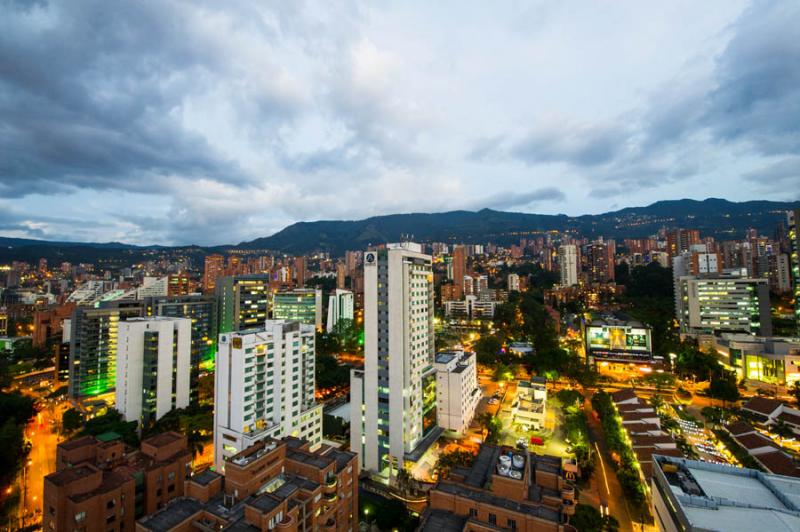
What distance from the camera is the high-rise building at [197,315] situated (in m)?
47.0

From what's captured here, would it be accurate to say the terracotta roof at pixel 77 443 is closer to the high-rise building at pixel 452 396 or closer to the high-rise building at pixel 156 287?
the high-rise building at pixel 452 396

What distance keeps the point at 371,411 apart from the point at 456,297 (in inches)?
2858

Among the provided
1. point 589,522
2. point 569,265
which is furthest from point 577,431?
point 569,265

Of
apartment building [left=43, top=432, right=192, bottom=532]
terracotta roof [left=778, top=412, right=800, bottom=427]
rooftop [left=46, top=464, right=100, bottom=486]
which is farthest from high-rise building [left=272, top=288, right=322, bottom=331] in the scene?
terracotta roof [left=778, top=412, right=800, bottom=427]

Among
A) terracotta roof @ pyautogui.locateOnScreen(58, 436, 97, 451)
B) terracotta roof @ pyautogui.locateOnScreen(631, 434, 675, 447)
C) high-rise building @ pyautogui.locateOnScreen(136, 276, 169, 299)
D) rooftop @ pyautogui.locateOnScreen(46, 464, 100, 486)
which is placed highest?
high-rise building @ pyautogui.locateOnScreen(136, 276, 169, 299)

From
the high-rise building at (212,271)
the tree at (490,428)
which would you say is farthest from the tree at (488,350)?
the high-rise building at (212,271)

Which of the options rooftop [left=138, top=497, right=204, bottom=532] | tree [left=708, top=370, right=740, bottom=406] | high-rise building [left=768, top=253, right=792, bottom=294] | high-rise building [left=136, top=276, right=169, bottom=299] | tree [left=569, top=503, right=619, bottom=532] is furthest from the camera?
high-rise building [left=136, top=276, right=169, bottom=299]

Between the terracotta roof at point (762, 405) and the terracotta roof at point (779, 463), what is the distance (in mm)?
9554

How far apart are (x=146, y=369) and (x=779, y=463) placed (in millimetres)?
49944

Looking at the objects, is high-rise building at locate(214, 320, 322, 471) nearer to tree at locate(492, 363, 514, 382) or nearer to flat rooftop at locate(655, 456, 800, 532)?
tree at locate(492, 363, 514, 382)

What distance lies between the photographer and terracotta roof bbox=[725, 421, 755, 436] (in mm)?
25577

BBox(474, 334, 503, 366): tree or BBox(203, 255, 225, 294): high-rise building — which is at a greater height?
BBox(203, 255, 225, 294): high-rise building

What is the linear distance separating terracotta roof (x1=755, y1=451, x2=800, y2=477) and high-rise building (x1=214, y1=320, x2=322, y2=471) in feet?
101

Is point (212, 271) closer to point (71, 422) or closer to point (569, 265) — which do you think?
point (71, 422)
